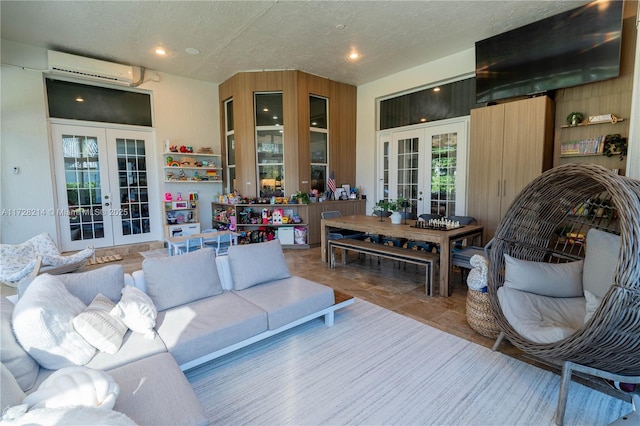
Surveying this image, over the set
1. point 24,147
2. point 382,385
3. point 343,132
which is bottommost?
point 382,385

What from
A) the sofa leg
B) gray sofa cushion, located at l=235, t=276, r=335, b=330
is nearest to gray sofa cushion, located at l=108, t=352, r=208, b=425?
gray sofa cushion, located at l=235, t=276, r=335, b=330

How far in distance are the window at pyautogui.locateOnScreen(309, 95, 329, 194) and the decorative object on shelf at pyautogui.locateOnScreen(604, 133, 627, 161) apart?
14.9 ft

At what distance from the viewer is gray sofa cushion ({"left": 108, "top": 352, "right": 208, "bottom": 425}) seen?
1.26 metres

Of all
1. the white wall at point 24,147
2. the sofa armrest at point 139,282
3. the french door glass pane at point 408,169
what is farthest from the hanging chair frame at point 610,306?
the white wall at point 24,147

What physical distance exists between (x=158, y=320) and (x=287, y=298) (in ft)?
3.14

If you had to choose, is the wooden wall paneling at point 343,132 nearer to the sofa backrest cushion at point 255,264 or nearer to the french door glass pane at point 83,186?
the sofa backrest cushion at point 255,264

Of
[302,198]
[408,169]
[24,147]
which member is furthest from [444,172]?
[24,147]

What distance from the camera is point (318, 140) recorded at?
6648 millimetres

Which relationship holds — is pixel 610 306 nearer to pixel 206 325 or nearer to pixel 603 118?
pixel 206 325

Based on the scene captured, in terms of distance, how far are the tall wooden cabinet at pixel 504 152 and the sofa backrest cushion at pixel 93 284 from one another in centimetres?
468

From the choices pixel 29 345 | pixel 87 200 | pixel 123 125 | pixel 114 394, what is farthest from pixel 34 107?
pixel 114 394

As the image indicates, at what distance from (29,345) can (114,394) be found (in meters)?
0.67

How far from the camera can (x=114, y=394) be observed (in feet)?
4.04

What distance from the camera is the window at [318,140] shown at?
6.53 meters
